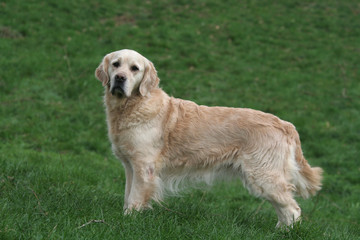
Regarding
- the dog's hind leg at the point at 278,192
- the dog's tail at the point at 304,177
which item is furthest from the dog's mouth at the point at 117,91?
the dog's tail at the point at 304,177

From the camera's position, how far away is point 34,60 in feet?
29.4

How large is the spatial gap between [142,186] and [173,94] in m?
5.11

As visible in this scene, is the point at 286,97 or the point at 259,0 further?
the point at 259,0

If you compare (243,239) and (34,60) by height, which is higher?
(243,239)

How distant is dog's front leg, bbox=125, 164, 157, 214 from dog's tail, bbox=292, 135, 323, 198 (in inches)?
56.4

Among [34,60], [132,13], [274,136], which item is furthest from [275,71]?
[274,136]

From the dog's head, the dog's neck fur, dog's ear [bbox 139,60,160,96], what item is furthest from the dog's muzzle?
dog's ear [bbox 139,60,160,96]

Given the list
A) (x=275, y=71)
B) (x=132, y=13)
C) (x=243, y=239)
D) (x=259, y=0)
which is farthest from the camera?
(x=259, y=0)

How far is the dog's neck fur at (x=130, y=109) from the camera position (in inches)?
156

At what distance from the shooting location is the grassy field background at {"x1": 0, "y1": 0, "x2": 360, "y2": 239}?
3442mm

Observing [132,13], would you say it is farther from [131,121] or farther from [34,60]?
[131,121]

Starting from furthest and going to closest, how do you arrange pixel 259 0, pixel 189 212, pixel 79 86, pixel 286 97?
pixel 259 0, pixel 286 97, pixel 79 86, pixel 189 212

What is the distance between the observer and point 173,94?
8812 mm

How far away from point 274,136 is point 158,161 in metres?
1.16
